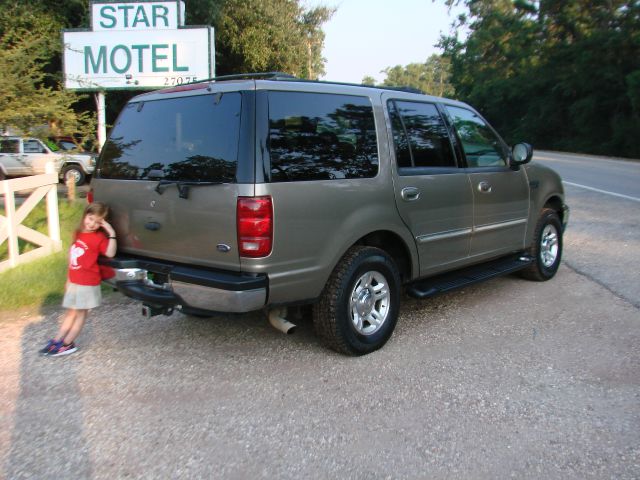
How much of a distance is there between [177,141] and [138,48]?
745 cm

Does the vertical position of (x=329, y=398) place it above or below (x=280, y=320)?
below

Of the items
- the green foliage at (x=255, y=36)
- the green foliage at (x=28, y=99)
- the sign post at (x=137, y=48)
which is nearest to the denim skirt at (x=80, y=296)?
the green foliage at (x=28, y=99)

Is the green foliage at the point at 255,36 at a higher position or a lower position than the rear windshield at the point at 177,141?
higher

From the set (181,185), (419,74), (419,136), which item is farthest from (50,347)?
(419,74)

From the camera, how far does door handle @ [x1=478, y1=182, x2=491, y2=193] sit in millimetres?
5219

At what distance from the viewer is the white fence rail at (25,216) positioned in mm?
6410

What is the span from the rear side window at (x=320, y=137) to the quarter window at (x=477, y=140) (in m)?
1.28

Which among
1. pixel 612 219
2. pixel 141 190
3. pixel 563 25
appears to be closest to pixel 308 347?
pixel 141 190

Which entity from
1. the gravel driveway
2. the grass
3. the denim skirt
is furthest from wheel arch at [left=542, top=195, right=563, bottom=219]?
the grass

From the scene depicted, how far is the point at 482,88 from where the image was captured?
2394 inches

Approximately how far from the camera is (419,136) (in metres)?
4.74

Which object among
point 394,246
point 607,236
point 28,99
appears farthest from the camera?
point 607,236

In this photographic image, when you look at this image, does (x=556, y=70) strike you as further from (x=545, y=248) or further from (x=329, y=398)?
(x=329, y=398)

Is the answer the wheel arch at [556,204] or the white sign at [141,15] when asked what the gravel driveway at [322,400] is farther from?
the white sign at [141,15]
